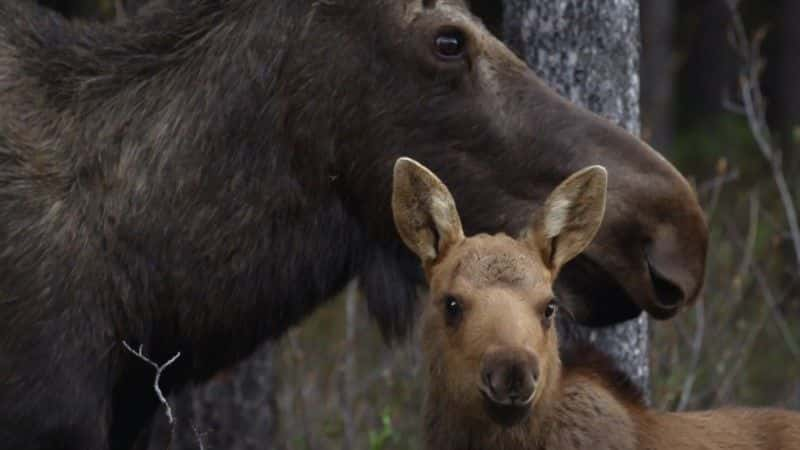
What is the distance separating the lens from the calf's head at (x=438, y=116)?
622 cm

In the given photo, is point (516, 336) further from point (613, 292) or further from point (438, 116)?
point (438, 116)

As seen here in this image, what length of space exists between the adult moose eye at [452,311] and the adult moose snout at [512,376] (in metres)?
0.34

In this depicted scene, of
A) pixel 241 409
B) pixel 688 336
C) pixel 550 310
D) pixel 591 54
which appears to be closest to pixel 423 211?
pixel 550 310

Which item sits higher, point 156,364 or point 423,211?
point 423,211

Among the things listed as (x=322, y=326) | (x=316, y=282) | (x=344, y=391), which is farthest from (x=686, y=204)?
(x=322, y=326)

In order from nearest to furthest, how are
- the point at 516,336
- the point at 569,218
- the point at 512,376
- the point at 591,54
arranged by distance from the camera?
the point at 512,376 → the point at 516,336 → the point at 569,218 → the point at 591,54

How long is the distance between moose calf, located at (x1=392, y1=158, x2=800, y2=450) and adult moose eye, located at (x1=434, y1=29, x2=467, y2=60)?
68 centimetres

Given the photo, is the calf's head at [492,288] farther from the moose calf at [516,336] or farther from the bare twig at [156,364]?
the bare twig at [156,364]

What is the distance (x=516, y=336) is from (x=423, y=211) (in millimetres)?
692

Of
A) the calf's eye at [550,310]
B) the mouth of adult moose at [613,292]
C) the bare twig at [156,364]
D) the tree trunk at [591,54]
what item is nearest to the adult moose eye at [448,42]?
the mouth of adult moose at [613,292]

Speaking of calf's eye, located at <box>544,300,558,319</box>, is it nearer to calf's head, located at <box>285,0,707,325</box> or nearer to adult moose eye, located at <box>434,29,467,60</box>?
calf's head, located at <box>285,0,707,325</box>

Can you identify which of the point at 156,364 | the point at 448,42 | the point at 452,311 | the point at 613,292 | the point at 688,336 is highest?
the point at 448,42

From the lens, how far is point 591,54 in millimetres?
7164

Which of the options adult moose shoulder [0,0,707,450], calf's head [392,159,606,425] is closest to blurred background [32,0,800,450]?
adult moose shoulder [0,0,707,450]
